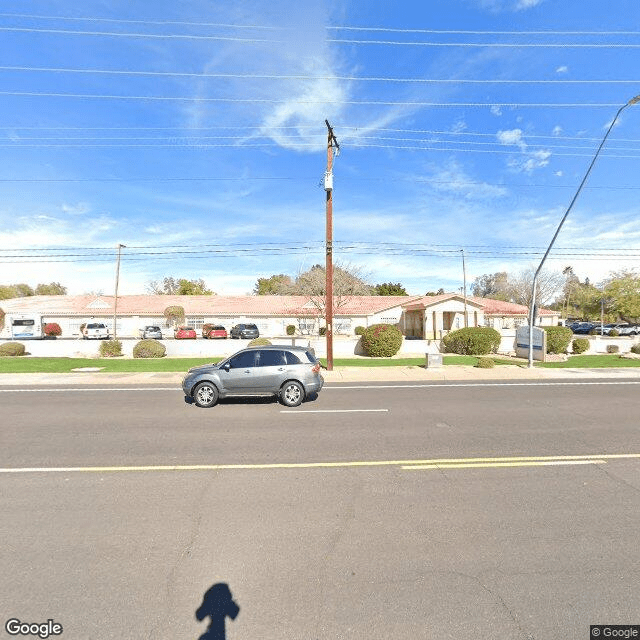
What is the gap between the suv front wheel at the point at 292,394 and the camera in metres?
10.2

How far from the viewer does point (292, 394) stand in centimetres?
1030

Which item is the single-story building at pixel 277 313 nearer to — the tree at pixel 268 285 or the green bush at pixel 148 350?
the green bush at pixel 148 350

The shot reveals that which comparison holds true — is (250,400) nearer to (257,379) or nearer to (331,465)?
(257,379)

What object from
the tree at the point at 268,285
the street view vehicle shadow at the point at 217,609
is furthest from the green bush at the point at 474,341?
the tree at the point at 268,285

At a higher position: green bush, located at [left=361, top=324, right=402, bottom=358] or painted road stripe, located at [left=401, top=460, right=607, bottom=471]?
green bush, located at [left=361, top=324, right=402, bottom=358]

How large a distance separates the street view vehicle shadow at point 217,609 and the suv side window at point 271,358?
7.33 meters

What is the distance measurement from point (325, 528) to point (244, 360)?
22.7 feet

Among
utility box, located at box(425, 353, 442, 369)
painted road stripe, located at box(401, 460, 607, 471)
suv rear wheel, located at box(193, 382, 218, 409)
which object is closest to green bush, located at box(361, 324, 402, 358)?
utility box, located at box(425, 353, 442, 369)

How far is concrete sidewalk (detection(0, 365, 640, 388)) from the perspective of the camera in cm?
1532

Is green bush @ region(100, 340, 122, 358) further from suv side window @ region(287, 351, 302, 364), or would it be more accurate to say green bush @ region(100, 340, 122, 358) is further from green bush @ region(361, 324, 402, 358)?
suv side window @ region(287, 351, 302, 364)

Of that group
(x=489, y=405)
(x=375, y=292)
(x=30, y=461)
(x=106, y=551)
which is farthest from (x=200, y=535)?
(x=375, y=292)

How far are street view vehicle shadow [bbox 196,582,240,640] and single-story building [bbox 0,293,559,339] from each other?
37.6 metres

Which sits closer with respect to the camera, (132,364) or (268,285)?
(132,364)

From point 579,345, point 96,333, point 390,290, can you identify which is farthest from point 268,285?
point 579,345
